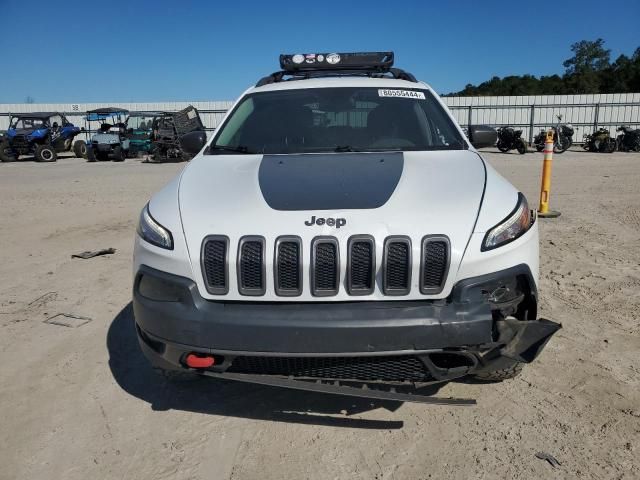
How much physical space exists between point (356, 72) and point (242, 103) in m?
1.28

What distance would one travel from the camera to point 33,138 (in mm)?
20516

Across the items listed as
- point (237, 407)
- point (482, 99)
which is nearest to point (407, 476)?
point (237, 407)

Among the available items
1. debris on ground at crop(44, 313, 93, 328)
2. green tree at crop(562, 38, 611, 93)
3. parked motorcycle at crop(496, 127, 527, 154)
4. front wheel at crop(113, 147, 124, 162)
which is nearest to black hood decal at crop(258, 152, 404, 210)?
debris on ground at crop(44, 313, 93, 328)

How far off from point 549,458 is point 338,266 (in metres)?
1.33

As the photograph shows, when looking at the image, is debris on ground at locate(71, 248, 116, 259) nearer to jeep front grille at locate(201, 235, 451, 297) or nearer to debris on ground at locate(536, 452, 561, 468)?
jeep front grille at locate(201, 235, 451, 297)

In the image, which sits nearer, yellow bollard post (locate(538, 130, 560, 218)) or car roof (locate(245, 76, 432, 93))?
car roof (locate(245, 76, 432, 93))

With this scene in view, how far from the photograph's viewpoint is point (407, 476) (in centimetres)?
220

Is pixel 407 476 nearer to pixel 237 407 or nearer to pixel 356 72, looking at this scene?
pixel 237 407

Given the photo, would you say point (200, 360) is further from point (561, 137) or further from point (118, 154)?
point (561, 137)

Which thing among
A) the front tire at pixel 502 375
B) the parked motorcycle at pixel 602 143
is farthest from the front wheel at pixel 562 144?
the front tire at pixel 502 375

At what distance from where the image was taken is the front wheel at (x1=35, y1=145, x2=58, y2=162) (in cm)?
2048

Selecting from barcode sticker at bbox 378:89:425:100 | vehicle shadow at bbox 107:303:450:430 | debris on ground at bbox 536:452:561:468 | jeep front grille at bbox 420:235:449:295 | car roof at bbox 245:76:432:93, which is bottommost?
debris on ground at bbox 536:452:561:468

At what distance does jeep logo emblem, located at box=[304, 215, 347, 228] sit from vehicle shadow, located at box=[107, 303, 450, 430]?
1099 mm

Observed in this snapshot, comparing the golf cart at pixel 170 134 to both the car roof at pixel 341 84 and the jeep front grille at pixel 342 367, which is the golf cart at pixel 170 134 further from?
the jeep front grille at pixel 342 367
